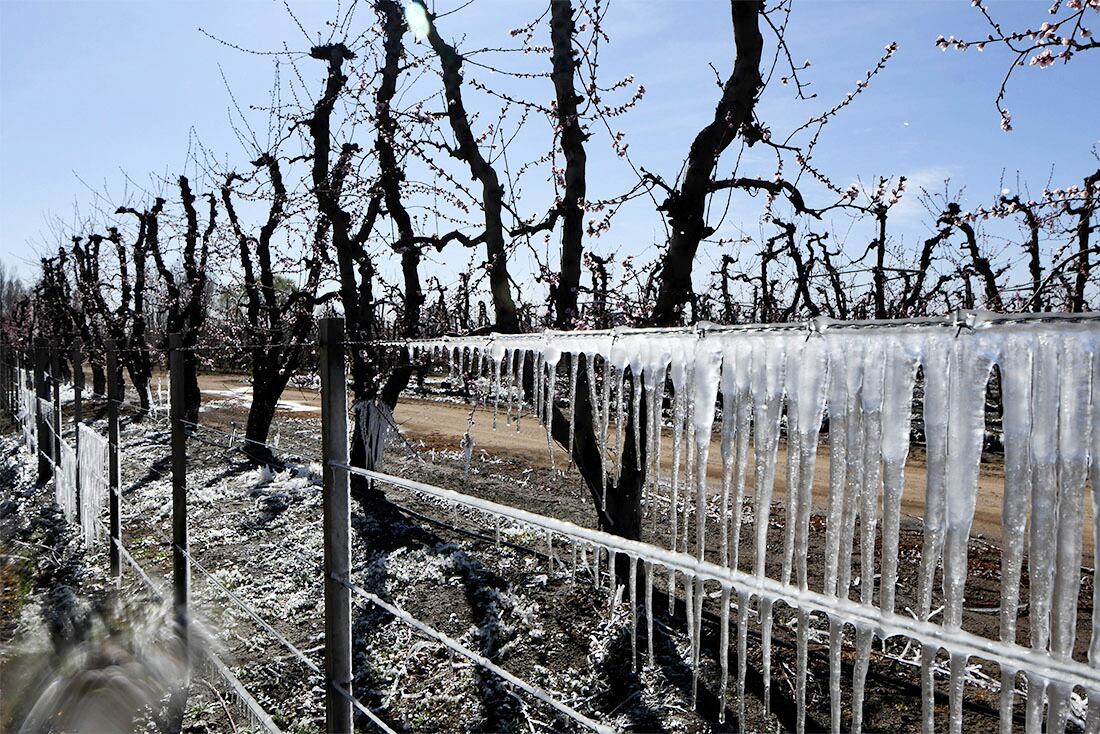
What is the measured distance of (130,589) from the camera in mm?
4898

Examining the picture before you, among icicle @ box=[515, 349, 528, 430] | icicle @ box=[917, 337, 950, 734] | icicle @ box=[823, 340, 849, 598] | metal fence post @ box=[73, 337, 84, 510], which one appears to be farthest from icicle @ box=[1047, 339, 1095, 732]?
metal fence post @ box=[73, 337, 84, 510]

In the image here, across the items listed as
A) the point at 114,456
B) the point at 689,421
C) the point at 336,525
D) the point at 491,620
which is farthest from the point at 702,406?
the point at 114,456

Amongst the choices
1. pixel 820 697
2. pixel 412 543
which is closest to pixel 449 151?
pixel 412 543

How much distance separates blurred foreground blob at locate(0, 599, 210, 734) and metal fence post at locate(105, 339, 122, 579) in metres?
0.56

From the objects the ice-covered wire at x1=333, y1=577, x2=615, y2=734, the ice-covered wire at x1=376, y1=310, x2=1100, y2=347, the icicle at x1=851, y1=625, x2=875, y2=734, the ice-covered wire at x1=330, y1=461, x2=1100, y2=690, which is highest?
the ice-covered wire at x1=376, y1=310, x2=1100, y2=347

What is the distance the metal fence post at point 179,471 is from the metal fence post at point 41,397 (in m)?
5.51

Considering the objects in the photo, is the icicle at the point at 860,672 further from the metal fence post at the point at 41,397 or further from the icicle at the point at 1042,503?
the metal fence post at the point at 41,397

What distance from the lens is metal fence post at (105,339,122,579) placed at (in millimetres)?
4812

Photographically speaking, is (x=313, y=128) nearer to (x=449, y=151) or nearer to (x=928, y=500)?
(x=449, y=151)

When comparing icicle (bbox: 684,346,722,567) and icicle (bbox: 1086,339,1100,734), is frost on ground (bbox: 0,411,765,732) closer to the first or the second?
icicle (bbox: 684,346,722,567)

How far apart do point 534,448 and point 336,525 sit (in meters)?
7.89

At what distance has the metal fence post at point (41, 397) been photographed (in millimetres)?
8164

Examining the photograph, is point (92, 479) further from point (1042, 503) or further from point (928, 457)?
point (1042, 503)

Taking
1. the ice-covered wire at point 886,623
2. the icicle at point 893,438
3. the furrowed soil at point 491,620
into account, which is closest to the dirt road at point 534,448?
the furrowed soil at point 491,620
